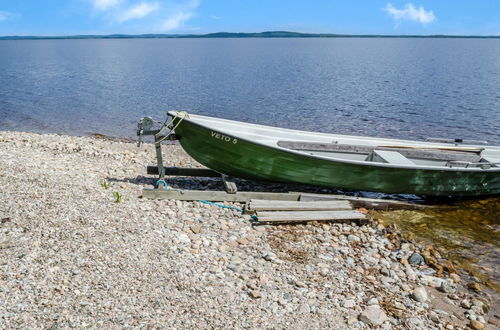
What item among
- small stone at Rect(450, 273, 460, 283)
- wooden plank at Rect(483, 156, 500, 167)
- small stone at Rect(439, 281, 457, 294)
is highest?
wooden plank at Rect(483, 156, 500, 167)

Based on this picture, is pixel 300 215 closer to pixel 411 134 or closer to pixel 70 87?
pixel 411 134

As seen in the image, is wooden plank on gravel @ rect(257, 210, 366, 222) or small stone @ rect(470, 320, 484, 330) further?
wooden plank on gravel @ rect(257, 210, 366, 222)

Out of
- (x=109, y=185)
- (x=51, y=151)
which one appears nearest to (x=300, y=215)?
(x=109, y=185)

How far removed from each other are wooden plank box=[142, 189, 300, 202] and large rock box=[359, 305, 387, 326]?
14.1ft

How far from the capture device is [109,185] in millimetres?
10359

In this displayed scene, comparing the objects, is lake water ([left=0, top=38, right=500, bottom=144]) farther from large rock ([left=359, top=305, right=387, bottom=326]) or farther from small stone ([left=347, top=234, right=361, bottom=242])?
large rock ([left=359, top=305, right=387, bottom=326])

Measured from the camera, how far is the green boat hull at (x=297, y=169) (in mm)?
10141

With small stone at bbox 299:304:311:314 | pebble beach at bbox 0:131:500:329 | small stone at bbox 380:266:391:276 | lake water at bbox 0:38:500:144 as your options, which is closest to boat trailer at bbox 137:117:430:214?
pebble beach at bbox 0:131:500:329

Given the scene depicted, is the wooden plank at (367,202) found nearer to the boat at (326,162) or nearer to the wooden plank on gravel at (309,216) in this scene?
the boat at (326,162)

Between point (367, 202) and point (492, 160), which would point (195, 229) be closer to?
point (367, 202)

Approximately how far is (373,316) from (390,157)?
610 centimetres

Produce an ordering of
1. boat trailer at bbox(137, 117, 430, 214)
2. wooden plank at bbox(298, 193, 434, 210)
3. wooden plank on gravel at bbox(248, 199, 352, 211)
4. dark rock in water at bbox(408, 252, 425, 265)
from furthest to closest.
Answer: wooden plank at bbox(298, 193, 434, 210) < boat trailer at bbox(137, 117, 430, 214) < wooden plank on gravel at bbox(248, 199, 352, 211) < dark rock in water at bbox(408, 252, 425, 265)

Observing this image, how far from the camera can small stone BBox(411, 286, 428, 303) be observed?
699 centimetres

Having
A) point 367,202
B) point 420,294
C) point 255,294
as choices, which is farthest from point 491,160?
point 255,294
